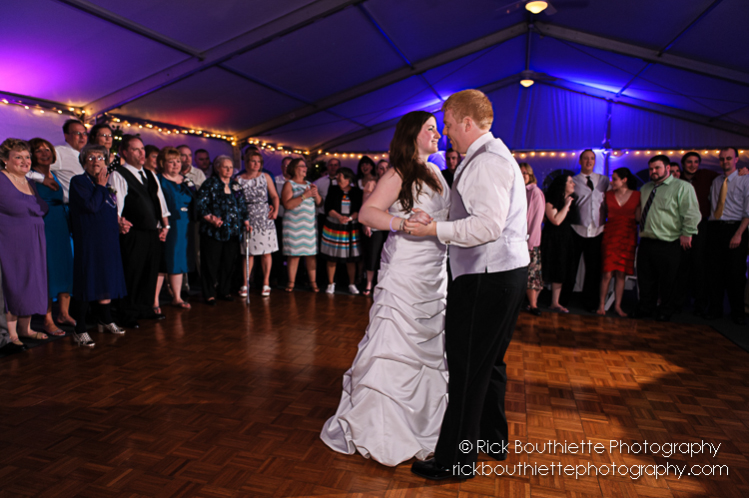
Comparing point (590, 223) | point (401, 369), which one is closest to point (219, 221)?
point (401, 369)

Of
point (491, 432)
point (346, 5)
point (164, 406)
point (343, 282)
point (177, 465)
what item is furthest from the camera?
point (343, 282)

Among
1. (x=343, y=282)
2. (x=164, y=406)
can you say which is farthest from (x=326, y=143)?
(x=164, y=406)

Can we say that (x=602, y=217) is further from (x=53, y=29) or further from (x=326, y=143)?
(x=326, y=143)

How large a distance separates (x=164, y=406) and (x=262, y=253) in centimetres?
306

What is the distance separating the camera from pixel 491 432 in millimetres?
2104

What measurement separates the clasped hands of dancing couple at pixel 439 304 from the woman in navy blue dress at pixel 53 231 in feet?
9.39

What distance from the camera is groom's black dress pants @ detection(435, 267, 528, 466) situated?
1719 millimetres

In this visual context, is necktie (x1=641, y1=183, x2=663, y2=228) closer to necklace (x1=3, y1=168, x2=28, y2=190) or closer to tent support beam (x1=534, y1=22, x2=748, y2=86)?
tent support beam (x1=534, y1=22, x2=748, y2=86)

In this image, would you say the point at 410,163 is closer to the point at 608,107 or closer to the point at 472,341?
the point at 472,341

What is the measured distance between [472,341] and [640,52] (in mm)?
6424

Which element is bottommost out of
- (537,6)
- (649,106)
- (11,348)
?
(11,348)

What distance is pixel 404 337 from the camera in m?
2.06

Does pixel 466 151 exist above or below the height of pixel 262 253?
above

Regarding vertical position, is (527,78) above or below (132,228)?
above
